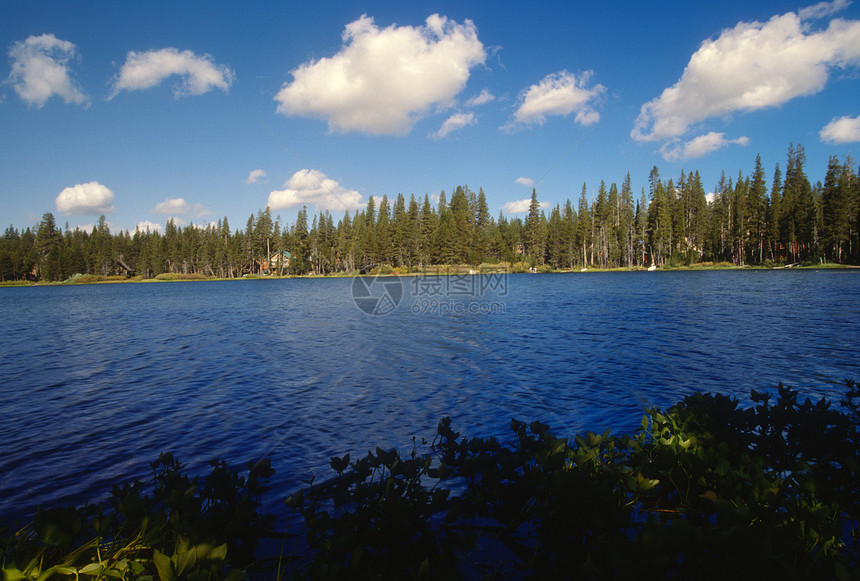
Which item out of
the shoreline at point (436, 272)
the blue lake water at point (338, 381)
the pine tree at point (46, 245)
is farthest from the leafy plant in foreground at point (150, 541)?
the pine tree at point (46, 245)

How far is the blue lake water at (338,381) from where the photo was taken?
759 centimetres

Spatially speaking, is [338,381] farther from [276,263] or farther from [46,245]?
[46,245]

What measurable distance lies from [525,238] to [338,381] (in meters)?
122

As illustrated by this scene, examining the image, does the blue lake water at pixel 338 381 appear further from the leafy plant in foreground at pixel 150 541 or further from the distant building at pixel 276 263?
the distant building at pixel 276 263

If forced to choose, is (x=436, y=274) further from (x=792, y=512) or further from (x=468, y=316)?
(x=792, y=512)

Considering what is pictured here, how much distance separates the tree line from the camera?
3484 inches

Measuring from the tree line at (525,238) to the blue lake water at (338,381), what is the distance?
8337 cm

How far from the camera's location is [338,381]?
485 inches

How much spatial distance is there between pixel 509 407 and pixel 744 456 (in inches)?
224

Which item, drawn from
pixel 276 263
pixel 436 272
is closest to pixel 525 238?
pixel 436 272

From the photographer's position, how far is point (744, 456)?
13.7 ft

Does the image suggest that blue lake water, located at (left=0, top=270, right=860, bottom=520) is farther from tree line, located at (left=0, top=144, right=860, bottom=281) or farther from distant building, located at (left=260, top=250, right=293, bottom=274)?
distant building, located at (left=260, top=250, right=293, bottom=274)

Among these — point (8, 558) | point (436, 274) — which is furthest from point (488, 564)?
point (436, 274)

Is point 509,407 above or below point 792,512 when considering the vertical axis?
below
